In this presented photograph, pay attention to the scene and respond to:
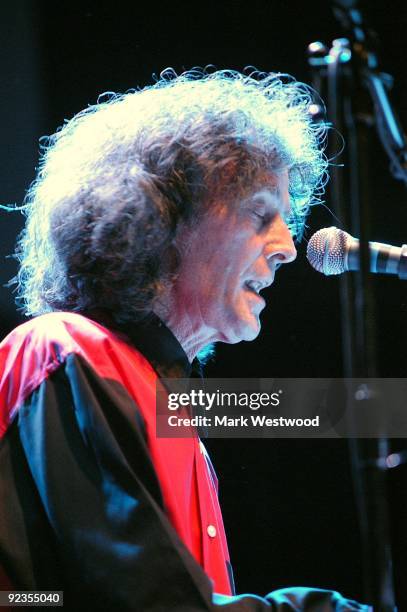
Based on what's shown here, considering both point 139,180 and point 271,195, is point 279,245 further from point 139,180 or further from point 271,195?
point 139,180

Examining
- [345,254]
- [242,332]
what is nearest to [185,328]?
[242,332]

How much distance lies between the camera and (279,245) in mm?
1621

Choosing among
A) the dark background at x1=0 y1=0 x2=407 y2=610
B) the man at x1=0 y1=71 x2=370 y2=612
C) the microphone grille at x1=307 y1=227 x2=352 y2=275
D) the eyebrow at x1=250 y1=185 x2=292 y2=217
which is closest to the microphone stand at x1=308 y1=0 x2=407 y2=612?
the man at x1=0 y1=71 x2=370 y2=612

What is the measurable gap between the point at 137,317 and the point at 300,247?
2.22 feet

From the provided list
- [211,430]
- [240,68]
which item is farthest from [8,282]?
[240,68]

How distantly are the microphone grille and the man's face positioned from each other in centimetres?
16

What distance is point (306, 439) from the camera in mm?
1924

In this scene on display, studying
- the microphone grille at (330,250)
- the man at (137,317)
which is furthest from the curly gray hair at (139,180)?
the microphone grille at (330,250)

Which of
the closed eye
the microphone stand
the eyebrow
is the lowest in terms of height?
the microphone stand

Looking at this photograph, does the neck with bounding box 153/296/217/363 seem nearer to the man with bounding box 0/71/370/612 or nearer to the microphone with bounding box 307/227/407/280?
the man with bounding box 0/71/370/612

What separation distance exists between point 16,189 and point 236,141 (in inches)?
24.5

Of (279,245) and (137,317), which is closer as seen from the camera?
(137,317)

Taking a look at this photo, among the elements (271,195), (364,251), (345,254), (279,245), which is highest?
(271,195)

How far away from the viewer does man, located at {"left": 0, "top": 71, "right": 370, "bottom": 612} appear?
1.11 m
